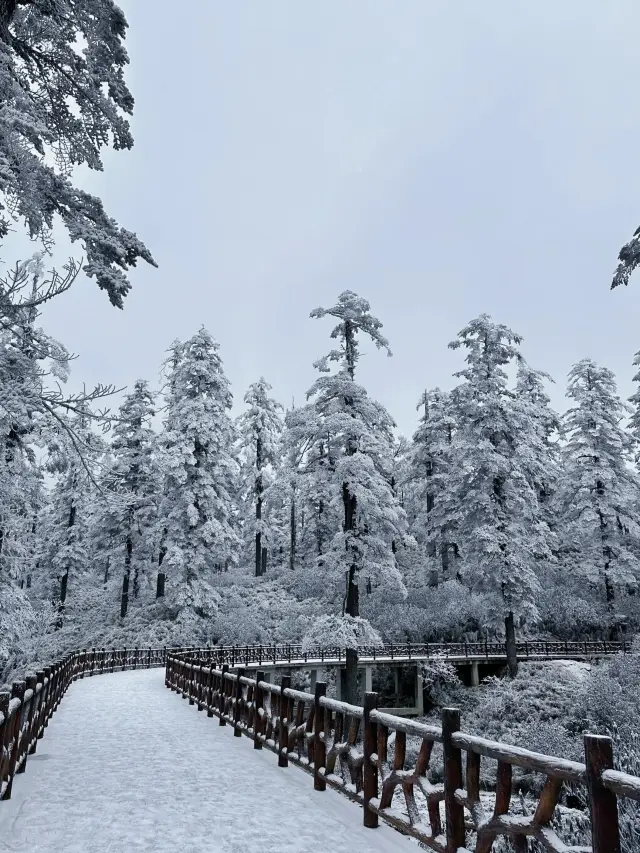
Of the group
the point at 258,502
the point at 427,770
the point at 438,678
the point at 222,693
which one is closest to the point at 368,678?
the point at 438,678

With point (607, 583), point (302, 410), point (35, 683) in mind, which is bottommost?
point (35, 683)

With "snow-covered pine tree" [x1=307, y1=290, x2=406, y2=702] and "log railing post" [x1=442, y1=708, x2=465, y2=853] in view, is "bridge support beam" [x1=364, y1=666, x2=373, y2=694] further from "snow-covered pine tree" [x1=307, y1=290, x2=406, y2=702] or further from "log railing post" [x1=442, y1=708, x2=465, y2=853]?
"log railing post" [x1=442, y1=708, x2=465, y2=853]

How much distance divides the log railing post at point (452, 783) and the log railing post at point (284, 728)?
4.67 meters

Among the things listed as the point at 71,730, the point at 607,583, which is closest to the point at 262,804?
the point at 71,730

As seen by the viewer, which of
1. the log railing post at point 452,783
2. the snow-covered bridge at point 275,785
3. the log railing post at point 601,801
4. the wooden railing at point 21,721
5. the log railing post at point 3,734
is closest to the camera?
the log railing post at point 601,801

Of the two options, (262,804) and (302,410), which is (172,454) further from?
Answer: (262,804)

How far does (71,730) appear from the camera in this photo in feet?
40.9

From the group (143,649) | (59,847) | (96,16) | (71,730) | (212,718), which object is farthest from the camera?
(143,649)

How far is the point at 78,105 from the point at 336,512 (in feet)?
56.1

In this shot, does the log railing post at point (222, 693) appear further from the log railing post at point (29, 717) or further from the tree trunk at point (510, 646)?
the tree trunk at point (510, 646)

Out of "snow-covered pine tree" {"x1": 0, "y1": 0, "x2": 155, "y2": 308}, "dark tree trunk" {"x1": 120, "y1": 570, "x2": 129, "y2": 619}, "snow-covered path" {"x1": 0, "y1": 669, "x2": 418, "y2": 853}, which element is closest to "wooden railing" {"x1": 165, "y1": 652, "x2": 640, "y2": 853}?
"snow-covered path" {"x1": 0, "y1": 669, "x2": 418, "y2": 853}

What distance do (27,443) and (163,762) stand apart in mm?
11092

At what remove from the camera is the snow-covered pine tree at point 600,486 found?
3359cm

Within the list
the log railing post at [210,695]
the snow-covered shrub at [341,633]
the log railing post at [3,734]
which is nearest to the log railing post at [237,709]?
the log railing post at [210,695]
